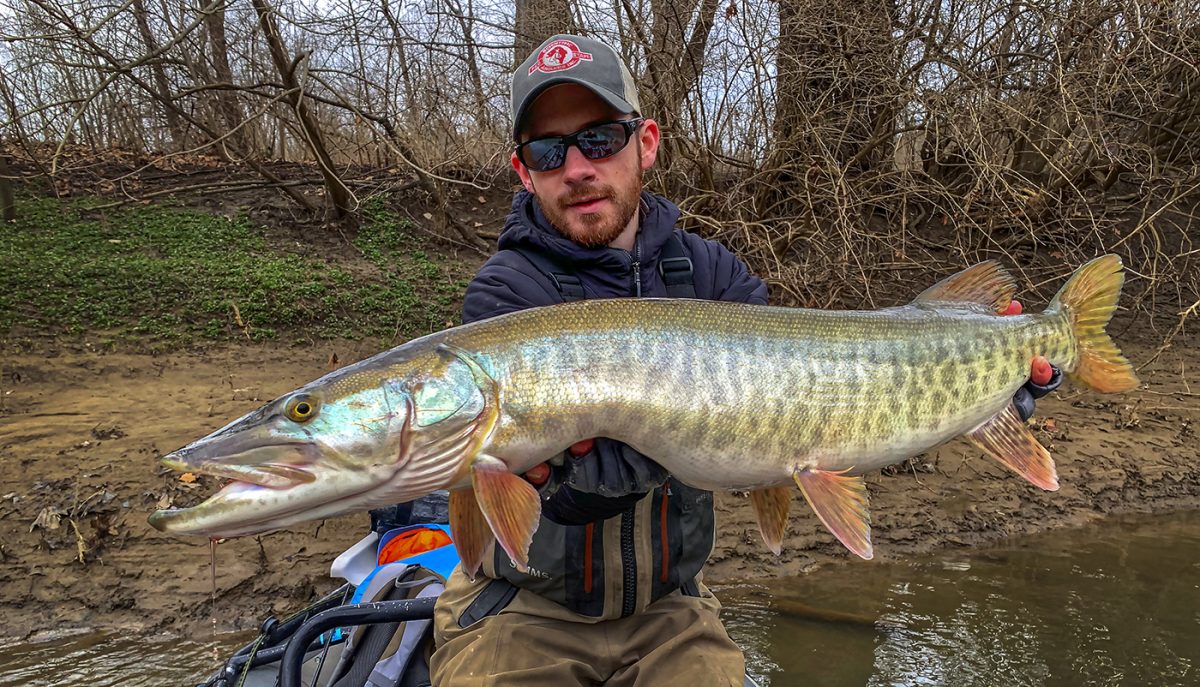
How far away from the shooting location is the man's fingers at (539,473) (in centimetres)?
188

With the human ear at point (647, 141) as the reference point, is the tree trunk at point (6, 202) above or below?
above

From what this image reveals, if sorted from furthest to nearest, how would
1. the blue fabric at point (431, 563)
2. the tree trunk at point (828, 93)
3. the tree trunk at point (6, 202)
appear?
the tree trunk at point (6, 202), the tree trunk at point (828, 93), the blue fabric at point (431, 563)

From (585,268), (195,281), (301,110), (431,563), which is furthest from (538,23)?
(431,563)

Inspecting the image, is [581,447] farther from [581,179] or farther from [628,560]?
[581,179]

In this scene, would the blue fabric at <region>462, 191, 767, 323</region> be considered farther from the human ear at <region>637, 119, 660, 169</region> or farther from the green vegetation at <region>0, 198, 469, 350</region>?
the green vegetation at <region>0, 198, 469, 350</region>

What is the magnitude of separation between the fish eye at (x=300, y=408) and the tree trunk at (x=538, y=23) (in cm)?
638

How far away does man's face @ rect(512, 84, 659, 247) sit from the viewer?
7.81ft

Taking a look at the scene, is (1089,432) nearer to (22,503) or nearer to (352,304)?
(352,304)

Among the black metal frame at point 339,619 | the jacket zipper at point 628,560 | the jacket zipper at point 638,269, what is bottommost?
the black metal frame at point 339,619

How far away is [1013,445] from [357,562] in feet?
8.54

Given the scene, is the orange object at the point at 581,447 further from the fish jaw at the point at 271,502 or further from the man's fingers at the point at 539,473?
the fish jaw at the point at 271,502

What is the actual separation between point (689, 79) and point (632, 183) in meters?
4.53

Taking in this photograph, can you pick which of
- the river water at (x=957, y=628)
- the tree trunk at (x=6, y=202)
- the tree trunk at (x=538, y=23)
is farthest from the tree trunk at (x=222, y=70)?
the river water at (x=957, y=628)

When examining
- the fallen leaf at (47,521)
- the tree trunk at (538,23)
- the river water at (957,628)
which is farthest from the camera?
the tree trunk at (538,23)
